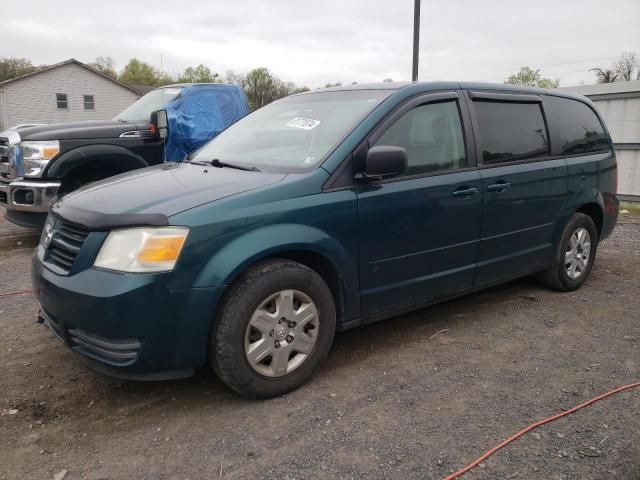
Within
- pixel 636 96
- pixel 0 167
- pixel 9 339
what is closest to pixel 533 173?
pixel 9 339

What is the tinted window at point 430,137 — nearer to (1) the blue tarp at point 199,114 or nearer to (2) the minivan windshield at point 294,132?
(2) the minivan windshield at point 294,132

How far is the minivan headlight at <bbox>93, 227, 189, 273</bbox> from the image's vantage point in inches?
99.7

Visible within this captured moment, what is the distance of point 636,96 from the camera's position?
33.6 feet

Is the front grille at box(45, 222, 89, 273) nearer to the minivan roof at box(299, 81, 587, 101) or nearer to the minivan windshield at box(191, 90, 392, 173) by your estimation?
the minivan windshield at box(191, 90, 392, 173)

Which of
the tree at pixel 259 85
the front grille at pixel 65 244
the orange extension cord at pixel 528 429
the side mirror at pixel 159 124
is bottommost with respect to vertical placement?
the orange extension cord at pixel 528 429

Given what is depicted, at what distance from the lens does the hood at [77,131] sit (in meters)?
5.91

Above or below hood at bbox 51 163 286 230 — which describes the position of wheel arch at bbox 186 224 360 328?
below

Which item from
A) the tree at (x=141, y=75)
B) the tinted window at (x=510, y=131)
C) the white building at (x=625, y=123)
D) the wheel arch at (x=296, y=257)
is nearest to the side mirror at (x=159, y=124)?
the tinted window at (x=510, y=131)

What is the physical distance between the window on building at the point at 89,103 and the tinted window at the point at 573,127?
34.9 metres

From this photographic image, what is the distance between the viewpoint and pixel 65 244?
2.80 metres

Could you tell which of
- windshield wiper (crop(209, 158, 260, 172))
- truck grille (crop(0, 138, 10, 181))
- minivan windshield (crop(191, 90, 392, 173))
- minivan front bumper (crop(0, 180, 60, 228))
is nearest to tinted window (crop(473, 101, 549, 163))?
minivan windshield (crop(191, 90, 392, 173))

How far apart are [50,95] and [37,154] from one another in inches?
1244

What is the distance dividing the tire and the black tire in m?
2.54

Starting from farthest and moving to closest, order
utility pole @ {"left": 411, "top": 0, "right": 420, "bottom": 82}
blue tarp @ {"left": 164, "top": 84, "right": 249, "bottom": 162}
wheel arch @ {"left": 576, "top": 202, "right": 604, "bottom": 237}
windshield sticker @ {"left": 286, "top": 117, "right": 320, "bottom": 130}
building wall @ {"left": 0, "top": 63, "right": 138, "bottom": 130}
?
building wall @ {"left": 0, "top": 63, "right": 138, "bottom": 130} → utility pole @ {"left": 411, "top": 0, "right": 420, "bottom": 82} → blue tarp @ {"left": 164, "top": 84, "right": 249, "bottom": 162} → wheel arch @ {"left": 576, "top": 202, "right": 604, "bottom": 237} → windshield sticker @ {"left": 286, "top": 117, "right": 320, "bottom": 130}
